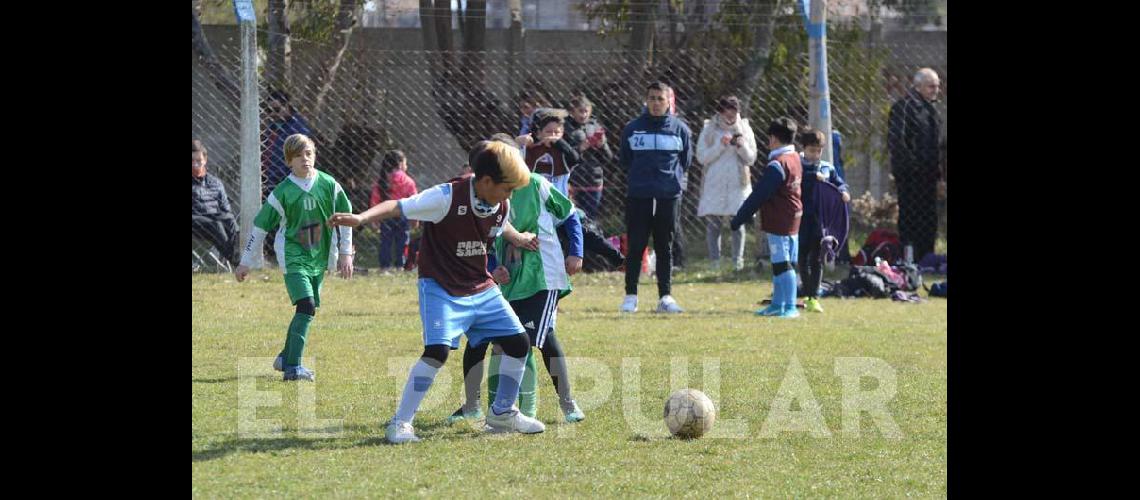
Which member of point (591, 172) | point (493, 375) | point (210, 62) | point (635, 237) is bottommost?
point (493, 375)

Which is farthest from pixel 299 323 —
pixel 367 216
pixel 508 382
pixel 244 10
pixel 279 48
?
pixel 279 48

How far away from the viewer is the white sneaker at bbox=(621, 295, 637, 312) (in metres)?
11.6

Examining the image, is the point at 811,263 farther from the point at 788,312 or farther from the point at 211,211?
the point at 211,211

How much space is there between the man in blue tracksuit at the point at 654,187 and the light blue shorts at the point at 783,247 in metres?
0.85

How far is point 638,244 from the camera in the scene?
11844mm

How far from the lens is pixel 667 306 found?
1175cm

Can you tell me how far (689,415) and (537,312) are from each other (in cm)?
98

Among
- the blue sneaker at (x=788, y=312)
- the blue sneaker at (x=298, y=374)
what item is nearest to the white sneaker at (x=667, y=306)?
the blue sneaker at (x=788, y=312)

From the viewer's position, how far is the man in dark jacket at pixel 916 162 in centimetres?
1463

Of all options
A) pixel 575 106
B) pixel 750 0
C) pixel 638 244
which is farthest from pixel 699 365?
pixel 750 0

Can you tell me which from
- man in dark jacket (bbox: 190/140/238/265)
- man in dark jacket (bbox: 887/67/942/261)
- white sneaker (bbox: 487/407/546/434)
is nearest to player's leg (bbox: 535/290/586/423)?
white sneaker (bbox: 487/407/546/434)

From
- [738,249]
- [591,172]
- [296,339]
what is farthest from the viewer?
[738,249]

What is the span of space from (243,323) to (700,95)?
6919 mm

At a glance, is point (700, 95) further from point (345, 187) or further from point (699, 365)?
point (699, 365)
